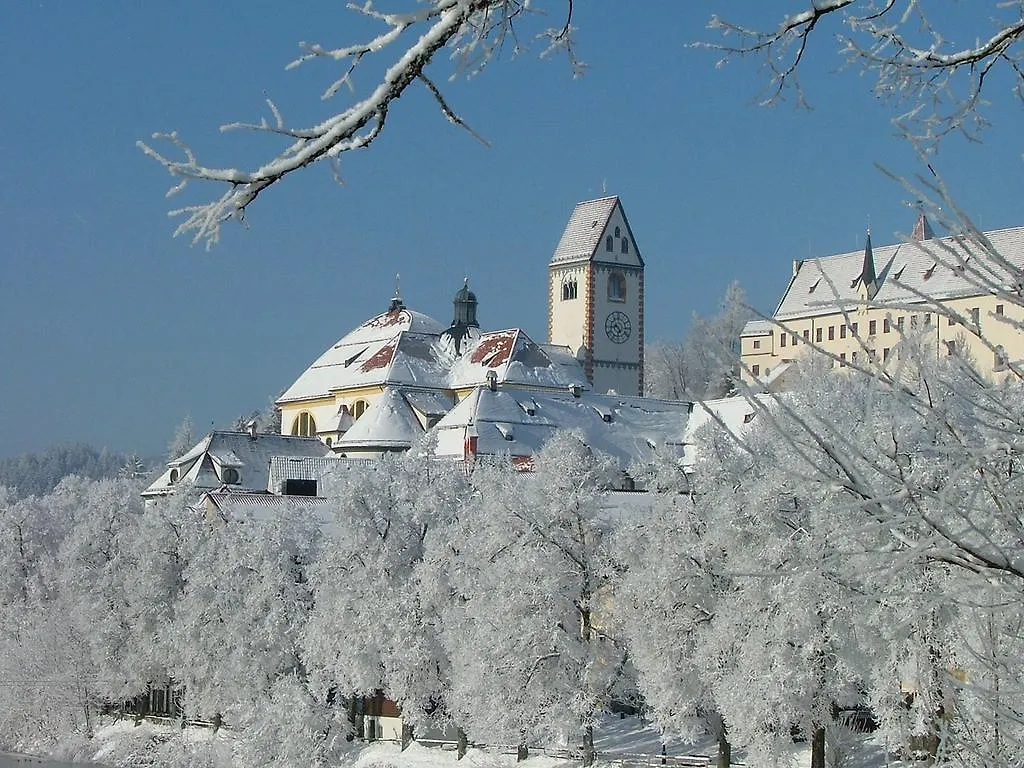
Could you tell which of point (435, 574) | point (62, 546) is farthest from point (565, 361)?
point (435, 574)

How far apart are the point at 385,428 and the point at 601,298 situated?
90.4 feet

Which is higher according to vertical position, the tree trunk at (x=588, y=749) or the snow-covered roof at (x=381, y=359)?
the snow-covered roof at (x=381, y=359)

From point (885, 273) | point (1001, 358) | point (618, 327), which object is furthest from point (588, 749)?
point (618, 327)

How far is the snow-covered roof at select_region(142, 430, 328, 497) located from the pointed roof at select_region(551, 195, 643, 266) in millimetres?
29051

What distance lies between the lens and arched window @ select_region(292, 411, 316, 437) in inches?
3176

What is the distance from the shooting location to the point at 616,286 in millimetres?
94062

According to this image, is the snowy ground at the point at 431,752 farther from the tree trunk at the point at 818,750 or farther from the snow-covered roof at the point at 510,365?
the snow-covered roof at the point at 510,365

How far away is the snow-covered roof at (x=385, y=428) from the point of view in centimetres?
6881

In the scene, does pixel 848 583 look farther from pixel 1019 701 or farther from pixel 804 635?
pixel 804 635

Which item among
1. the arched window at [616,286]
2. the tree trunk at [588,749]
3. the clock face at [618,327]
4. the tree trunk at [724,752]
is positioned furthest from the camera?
the arched window at [616,286]

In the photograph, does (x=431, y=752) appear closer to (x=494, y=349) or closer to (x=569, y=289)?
(x=494, y=349)

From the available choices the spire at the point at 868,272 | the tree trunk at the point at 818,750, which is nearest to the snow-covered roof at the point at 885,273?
the spire at the point at 868,272

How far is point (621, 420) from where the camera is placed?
68812 millimetres

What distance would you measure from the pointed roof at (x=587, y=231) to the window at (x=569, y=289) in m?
1.51
